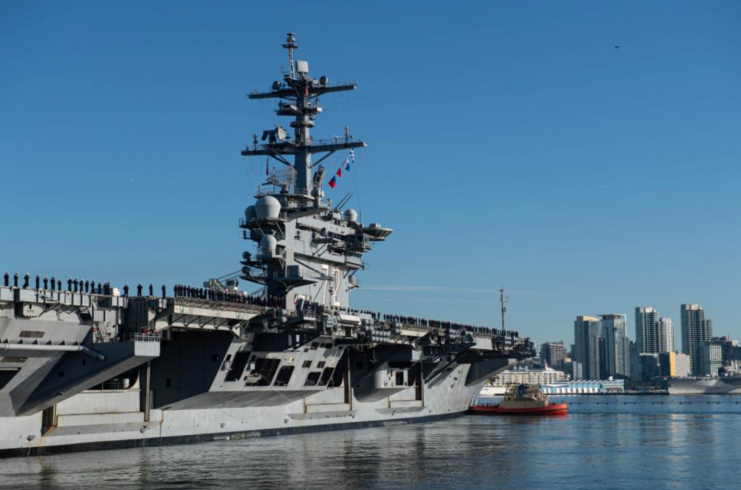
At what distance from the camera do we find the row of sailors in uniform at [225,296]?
2866 cm

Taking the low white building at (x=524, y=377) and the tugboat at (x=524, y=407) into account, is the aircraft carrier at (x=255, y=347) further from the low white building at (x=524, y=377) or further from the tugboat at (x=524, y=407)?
the low white building at (x=524, y=377)

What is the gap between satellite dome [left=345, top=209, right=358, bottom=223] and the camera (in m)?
43.2

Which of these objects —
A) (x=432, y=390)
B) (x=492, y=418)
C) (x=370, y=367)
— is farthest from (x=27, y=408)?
(x=492, y=418)

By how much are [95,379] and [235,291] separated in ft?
31.1

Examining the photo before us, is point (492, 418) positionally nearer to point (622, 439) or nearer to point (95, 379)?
point (622, 439)

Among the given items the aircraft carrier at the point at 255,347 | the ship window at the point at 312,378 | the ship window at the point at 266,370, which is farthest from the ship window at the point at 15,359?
the ship window at the point at 312,378

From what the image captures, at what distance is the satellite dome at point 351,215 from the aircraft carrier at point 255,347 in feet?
1.24

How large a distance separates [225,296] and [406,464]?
8.17 m

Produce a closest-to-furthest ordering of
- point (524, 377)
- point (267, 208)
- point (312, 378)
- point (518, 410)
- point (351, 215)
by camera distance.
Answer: point (267, 208) → point (312, 378) → point (351, 215) → point (518, 410) → point (524, 377)

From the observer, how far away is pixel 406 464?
2694 cm

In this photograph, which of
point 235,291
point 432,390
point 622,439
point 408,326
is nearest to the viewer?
point 235,291

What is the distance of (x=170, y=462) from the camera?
26250 millimetres

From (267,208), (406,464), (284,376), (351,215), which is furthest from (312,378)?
(406,464)

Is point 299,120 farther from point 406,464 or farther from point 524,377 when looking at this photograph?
point 524,377
